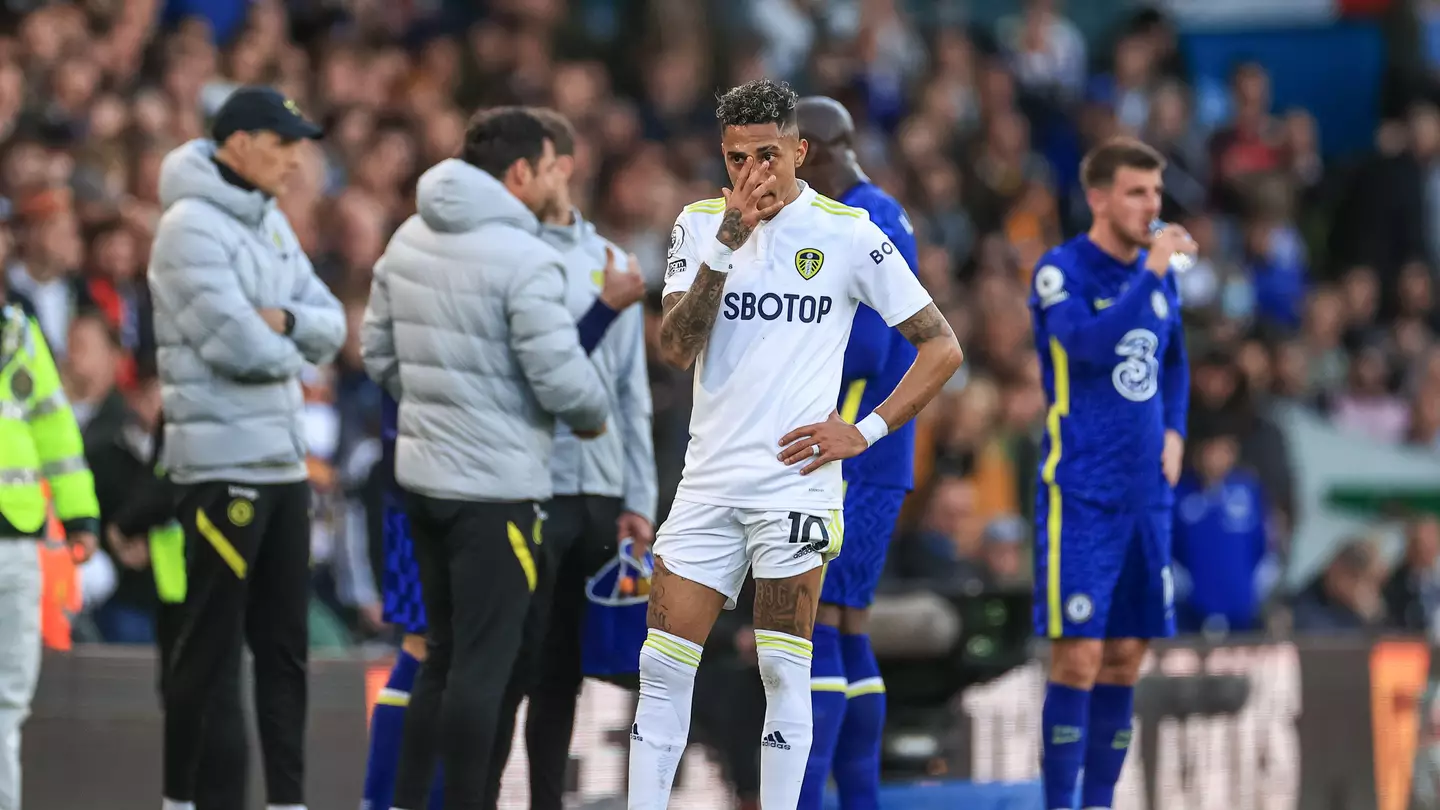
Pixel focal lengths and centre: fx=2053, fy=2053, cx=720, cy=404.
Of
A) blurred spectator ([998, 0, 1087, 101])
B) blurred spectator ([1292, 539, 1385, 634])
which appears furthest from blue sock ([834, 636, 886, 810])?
blurred spectator ([998, 0, 1087, 101])

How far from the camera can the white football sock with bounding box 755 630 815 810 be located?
20.3 ft

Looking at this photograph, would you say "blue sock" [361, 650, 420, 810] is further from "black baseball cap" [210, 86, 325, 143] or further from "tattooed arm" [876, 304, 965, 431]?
"tattooed arm" [876, 304, 965, 431]

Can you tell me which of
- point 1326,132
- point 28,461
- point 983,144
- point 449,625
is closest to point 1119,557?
point 449,625

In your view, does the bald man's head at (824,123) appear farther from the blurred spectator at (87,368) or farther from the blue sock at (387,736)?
the blurred spectator at (87,368)

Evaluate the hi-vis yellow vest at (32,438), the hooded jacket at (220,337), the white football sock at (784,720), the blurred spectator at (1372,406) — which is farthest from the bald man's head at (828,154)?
the blurred spectator at (1372,406)

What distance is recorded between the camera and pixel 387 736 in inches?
302

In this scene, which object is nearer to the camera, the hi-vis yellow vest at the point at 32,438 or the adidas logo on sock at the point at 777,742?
the adidas logo on sock at the point at 777,742

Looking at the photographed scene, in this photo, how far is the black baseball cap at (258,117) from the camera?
7.46 meters

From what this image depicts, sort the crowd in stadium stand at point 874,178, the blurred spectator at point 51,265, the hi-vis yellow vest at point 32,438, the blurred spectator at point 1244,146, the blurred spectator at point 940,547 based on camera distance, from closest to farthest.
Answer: the hi-vis yellow vest at point 32,438
the blurred spectator at point 51,265
the crowd in stadium stand at point 874,178
the blurred spectator at point 940,547
the blurred spectator at point 1244,146

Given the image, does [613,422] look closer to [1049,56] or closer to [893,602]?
[893,602]

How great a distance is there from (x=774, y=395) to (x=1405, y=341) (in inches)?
502

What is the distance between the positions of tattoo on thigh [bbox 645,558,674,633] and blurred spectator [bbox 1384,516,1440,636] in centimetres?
973

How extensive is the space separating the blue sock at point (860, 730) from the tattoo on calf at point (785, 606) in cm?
130

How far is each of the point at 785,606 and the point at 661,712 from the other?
0.49 metres
